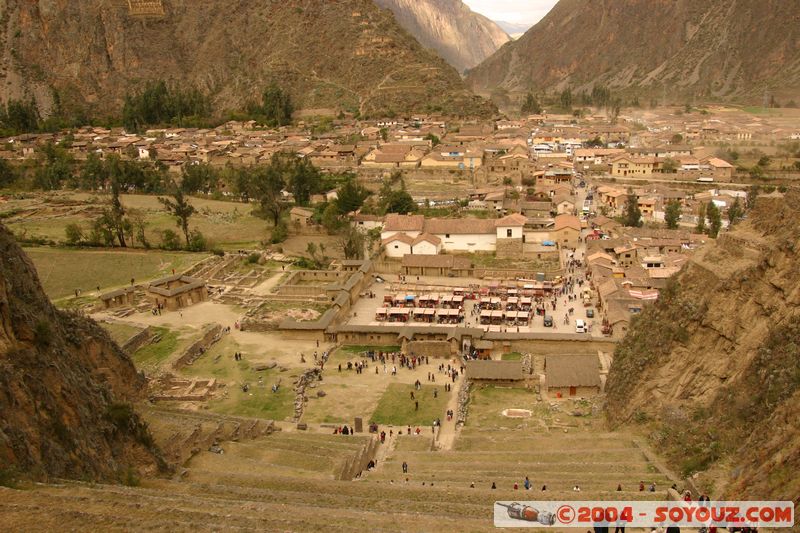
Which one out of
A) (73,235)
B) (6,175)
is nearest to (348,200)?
(73,235)

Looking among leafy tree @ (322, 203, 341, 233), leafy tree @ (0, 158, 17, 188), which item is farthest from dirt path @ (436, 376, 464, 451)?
leafy tree @ (0, 158, 17, 188)

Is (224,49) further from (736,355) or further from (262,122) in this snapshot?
(736,355)

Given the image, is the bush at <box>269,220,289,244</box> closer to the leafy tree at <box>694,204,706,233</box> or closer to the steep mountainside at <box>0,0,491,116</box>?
the leafy tree at <box>694,204,706,233</box>

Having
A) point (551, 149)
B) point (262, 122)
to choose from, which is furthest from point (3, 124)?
point (551, 149)

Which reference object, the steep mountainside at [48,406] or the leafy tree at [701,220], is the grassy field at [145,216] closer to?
the steep mountainside at [48,406]

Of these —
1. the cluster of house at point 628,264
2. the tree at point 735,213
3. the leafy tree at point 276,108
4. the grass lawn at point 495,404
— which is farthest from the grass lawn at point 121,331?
the leafy tree at point 276,108

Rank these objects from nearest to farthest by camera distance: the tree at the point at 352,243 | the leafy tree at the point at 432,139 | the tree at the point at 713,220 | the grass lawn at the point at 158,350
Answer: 1. the grass lawn at the point at 158,350
2. the tree at the point at 352,243
3. the tree at the point at 713,220
4. the leafy tree at the point at 432,139
